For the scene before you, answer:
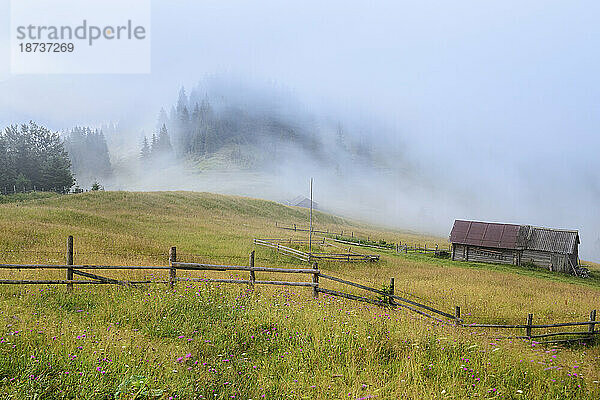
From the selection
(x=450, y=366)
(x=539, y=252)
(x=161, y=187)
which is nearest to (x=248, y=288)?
(x=450, y=366)

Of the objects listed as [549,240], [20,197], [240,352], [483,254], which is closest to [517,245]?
[549,240]

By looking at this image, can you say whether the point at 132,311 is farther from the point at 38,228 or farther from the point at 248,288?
the point at 38,228

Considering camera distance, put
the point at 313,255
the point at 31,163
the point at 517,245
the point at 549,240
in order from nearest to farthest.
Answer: the point at 313,255
the point at 549,240
the point at 517,245
the point at 31,163

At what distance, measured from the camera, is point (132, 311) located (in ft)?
28.8

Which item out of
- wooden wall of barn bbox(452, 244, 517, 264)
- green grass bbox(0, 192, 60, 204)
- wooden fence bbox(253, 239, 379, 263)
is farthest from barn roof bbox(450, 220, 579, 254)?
green grass bbox(0, 192, 60, 204)

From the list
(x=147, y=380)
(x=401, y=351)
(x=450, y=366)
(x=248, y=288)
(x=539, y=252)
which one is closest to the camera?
(x=147, y=380)

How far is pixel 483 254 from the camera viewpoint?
1843 inches

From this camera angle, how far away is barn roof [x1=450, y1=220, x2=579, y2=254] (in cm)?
4388

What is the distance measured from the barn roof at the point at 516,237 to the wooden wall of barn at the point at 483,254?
2.33ft

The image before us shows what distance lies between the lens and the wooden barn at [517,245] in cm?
4341

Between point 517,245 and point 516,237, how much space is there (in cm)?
102

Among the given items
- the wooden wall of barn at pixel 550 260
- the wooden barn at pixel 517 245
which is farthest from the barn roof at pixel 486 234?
the wooden wall of barn at pixel 550 260

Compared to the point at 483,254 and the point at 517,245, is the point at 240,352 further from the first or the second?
the point at 483,254

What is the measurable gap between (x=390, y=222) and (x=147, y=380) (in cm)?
14643
